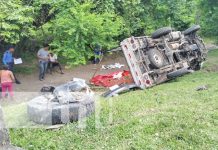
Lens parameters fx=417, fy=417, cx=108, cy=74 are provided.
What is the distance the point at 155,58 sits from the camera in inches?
483

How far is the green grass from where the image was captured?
6.66 meters

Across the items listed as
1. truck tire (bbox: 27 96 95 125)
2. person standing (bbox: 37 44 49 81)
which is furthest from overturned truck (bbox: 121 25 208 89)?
truck tire (bbox: 27 96 95 125)

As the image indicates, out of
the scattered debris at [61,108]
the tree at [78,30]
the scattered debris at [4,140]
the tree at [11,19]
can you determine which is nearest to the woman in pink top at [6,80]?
the tree at [11,19]

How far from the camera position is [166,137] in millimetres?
6777

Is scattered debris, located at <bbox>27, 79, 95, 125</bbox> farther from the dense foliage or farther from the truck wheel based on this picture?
the dense foliage

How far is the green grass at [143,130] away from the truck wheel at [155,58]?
10.7 feet

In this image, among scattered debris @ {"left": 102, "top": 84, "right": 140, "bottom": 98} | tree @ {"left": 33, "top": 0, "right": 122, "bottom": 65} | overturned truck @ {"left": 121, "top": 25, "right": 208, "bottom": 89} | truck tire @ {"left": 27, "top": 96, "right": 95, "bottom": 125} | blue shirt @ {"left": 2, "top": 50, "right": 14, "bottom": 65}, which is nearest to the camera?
truck tire @ {"left": 27, "top": 96, "right": 95, "bottom": 125}

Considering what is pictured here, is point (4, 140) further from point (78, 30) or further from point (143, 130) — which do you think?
point (78, 30)

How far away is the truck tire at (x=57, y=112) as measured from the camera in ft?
25.2

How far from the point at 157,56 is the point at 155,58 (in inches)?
6.0

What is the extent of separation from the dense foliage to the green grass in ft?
14.4

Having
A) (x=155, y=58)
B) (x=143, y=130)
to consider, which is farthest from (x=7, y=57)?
(x=143, y=130)

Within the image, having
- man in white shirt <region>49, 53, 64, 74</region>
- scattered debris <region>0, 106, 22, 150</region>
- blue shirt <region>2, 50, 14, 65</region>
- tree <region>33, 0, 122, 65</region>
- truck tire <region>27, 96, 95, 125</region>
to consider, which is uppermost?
tree <region>33, 0, 122, 65</region>

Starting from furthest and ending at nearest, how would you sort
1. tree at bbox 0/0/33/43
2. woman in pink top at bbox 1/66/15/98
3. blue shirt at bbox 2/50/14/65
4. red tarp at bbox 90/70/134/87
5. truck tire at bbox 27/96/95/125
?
blue shirt at bbox 2/50/14/65, red tarp at bbox 90/70/134/87, woman in pink top at bbox 1/66/15/98, tree at bbox 0/0/33/43, truck tire at bbox 27/96/95/125
